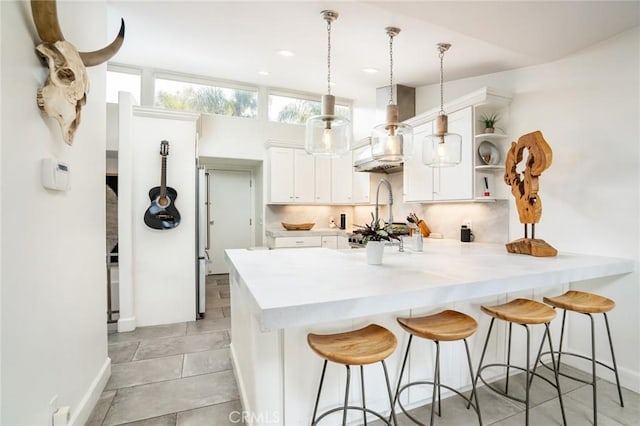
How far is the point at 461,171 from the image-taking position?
312cm

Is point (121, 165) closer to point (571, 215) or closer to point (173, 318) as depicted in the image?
point (173, 318)

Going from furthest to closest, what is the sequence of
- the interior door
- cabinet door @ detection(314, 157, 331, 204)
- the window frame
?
1. the interior door
2. cabinet door @ detection(314, 157, 331, 204)
3. the window frame

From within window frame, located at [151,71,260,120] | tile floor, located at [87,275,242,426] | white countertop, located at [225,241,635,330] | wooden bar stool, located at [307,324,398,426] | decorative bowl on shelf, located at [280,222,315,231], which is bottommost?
tile floor, located at [87,275,242,426]

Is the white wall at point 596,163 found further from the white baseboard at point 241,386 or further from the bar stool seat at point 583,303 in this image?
the white baseboard at point 241,386

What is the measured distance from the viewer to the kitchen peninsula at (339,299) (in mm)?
1213

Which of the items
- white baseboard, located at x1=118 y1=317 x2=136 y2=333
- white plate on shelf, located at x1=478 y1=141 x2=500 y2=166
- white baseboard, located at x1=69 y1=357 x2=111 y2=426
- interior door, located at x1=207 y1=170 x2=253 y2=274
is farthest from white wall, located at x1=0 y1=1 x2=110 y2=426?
interior door, located at x1=207 y1=170 x2=253 y2=274

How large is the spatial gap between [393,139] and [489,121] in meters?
1.42

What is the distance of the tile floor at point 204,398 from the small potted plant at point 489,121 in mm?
2221

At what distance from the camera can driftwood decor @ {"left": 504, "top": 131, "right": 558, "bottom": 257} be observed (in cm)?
229

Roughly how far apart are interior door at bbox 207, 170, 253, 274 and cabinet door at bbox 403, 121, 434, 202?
3.26 meters

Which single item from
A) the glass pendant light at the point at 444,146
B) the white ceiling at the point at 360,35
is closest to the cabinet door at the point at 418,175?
the white ceiling at the point at 360,35

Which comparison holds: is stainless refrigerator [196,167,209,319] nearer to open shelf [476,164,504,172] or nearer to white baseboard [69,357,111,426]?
white baseboard [69,357,111,426]

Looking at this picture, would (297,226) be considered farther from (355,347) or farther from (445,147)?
(355,347)

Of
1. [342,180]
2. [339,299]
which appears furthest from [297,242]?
[339,299]
